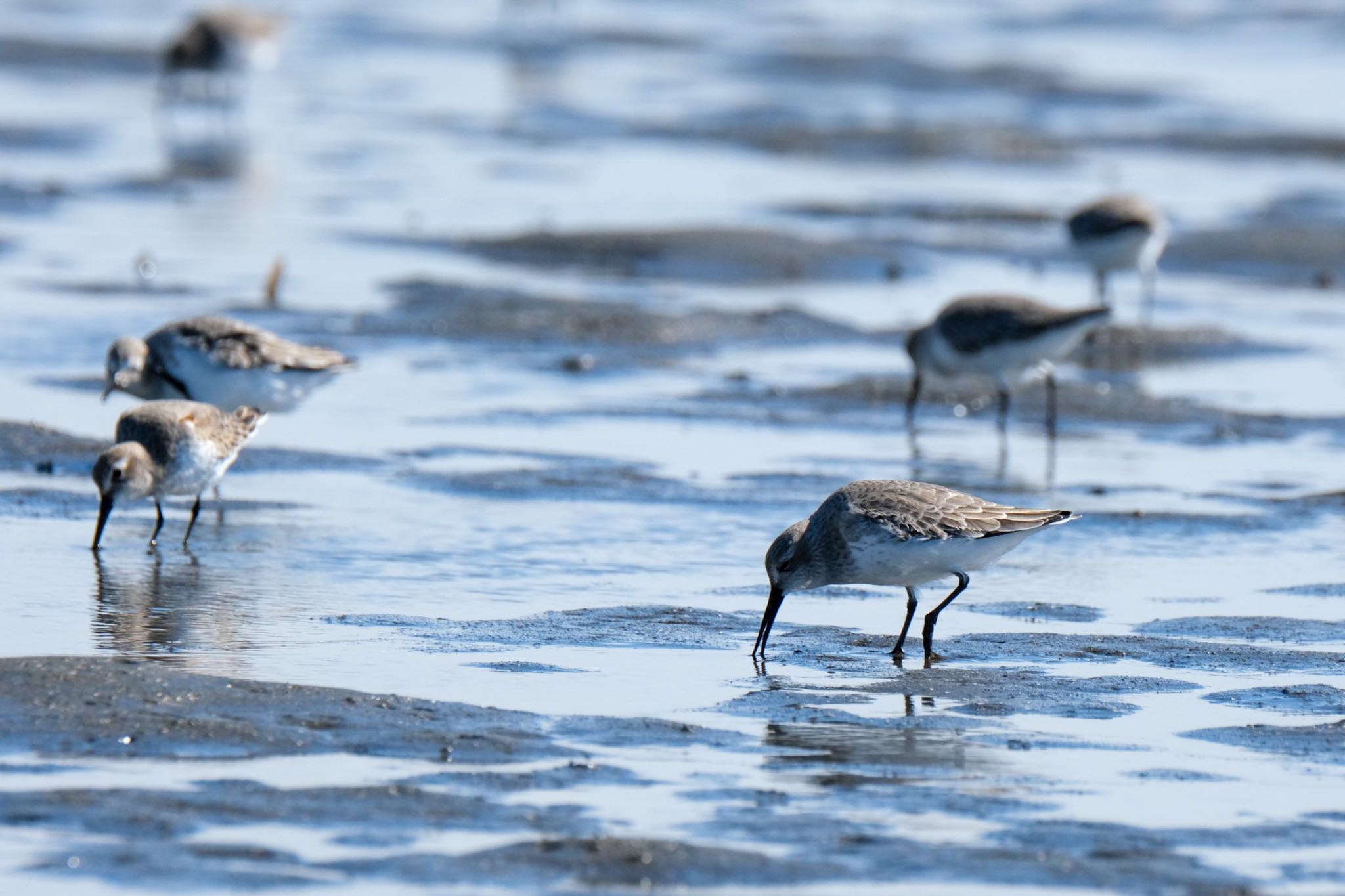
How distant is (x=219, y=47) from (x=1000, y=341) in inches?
751

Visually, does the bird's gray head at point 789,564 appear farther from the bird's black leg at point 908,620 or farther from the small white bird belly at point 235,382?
the small white bird belly at point 235,382

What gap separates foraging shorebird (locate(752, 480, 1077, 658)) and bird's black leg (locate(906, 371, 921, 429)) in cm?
591

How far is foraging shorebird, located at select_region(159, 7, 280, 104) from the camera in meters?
31.9

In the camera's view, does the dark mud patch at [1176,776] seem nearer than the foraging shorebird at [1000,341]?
Yes

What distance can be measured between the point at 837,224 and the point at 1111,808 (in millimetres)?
16782

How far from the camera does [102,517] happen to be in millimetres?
11039

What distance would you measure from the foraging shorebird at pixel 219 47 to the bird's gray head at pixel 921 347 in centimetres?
1843

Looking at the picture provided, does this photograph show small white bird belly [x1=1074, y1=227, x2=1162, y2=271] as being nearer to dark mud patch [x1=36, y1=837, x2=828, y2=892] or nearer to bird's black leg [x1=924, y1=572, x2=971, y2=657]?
bird's black leg [x1=924, y1=572, x2=971, y2=657]

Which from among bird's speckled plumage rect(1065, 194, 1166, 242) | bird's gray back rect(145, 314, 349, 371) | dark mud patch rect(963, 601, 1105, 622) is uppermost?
bird's speckled plumage rect(1065, 194, 1166, 242)

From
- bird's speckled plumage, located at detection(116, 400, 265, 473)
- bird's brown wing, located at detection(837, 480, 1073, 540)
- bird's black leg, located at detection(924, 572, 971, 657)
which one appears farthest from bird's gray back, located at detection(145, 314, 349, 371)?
bird's black leg, located at detection(924, 572, 971, 657)

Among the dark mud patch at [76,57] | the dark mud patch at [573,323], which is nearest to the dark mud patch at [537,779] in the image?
the dark mud patch at [573,323]

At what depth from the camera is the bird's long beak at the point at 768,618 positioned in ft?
31.3

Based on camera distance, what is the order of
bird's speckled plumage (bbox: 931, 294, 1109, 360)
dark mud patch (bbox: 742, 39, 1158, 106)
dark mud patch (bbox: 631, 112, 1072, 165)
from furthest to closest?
dark mud patch (bbox: 742, 39, 1158, 106) → dark mud patch (bbox: 631, 112, 1072, 165) → bird's speckled plumage (bbox: 931, 294, 1109, 360)

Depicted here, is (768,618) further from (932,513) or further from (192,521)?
(192,521)
